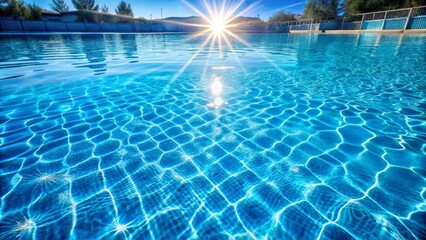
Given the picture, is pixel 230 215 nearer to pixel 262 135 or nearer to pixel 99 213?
pixel 99 213

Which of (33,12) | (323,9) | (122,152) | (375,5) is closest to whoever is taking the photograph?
(122,152)

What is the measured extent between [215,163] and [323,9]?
50.9 m

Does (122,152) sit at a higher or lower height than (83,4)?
lower

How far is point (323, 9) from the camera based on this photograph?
41094 millimetres

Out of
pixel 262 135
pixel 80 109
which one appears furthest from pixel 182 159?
pixel 80 109

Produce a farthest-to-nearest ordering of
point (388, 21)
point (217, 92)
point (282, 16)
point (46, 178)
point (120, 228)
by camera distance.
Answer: point (282, 16), point (388, 21), point (217, 92), point (46, 178), point (120, 228)

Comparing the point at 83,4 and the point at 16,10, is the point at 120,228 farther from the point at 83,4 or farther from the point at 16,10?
the point at 83,4

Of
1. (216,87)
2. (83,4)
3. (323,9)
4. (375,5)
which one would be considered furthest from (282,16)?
(216,87)

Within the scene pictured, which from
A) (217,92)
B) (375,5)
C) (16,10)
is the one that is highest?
(375,5)

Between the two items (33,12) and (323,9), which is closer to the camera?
(33,12)

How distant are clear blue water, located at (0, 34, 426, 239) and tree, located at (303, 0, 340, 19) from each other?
46025 mm

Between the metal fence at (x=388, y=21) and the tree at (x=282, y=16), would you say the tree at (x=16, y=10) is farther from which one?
the tree at (x=282, y=16)

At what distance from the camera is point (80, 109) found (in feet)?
11.1

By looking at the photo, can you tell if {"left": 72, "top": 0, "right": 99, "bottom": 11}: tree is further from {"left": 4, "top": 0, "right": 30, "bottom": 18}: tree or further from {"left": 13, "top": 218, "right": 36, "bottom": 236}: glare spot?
{"left": 13, "top": 218, "right": 36, "bottom": 236}: glare spot
